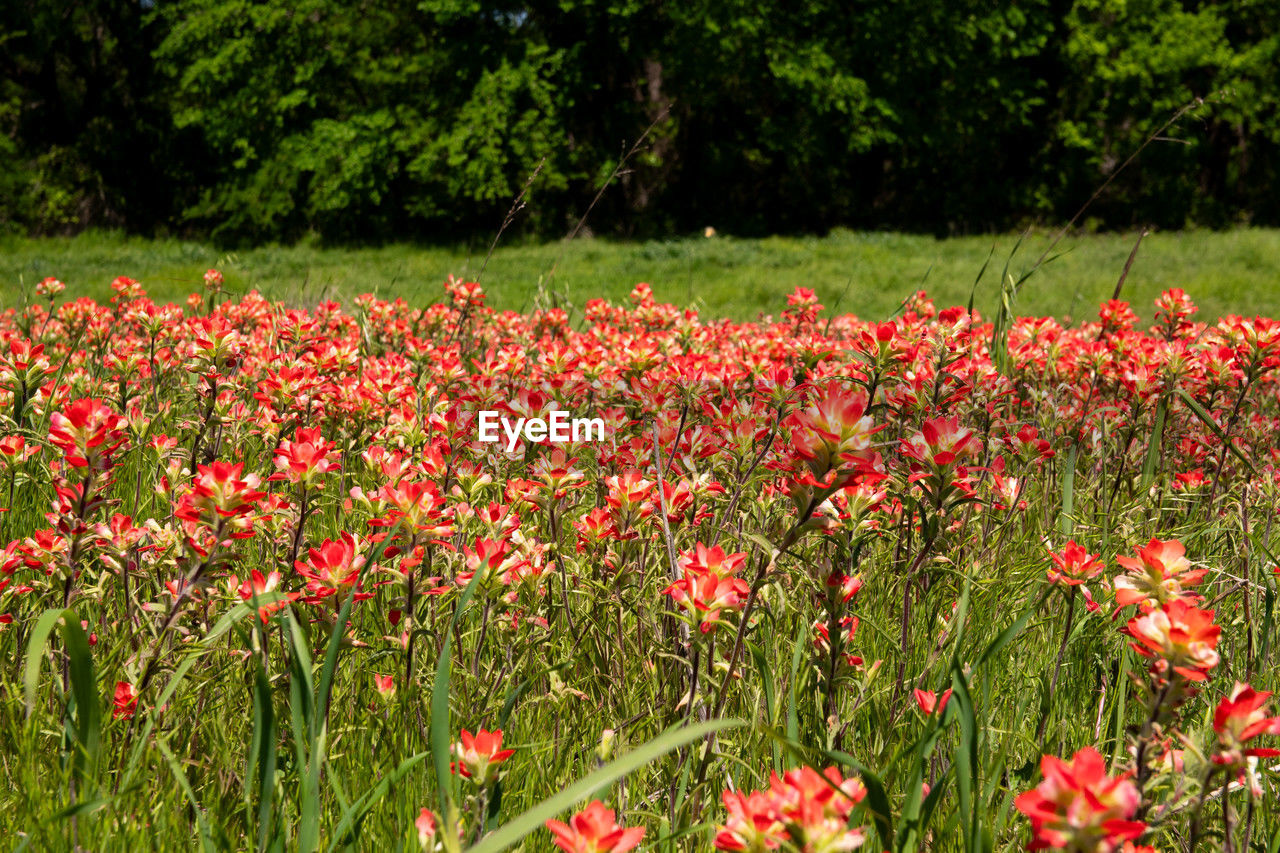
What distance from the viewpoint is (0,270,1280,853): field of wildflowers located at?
105 cm

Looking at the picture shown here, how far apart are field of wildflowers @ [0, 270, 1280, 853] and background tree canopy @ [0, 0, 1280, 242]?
19542mm

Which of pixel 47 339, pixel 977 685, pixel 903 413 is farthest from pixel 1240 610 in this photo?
pixel 47 339

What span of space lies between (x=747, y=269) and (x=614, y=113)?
10.8 m

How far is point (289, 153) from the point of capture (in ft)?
79.9

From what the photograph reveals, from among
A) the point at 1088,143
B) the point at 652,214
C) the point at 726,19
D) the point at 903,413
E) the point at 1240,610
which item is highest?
the point at 726,19

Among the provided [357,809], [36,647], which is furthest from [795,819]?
[36,647]

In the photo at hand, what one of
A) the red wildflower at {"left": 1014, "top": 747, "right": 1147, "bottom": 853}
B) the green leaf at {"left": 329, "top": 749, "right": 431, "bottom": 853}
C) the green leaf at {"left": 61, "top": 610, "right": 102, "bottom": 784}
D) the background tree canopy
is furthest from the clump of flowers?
the background tree canopy

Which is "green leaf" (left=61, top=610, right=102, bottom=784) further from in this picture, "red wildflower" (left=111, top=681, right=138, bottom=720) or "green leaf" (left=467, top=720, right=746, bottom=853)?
"green leaf" (left=467, top=720, right=746, bottom=853)

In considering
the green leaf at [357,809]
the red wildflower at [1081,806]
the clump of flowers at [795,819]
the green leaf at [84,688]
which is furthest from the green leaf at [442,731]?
the red wildflower at [1081,806]

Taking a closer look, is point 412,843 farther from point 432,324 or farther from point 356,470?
point 432,324

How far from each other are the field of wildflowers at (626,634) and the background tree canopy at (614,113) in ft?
64.1

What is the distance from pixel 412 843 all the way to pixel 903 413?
174 cm

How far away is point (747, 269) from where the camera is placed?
53.7ft

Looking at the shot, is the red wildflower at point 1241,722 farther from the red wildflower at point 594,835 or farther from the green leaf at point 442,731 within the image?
the green leaf at point 442,731
